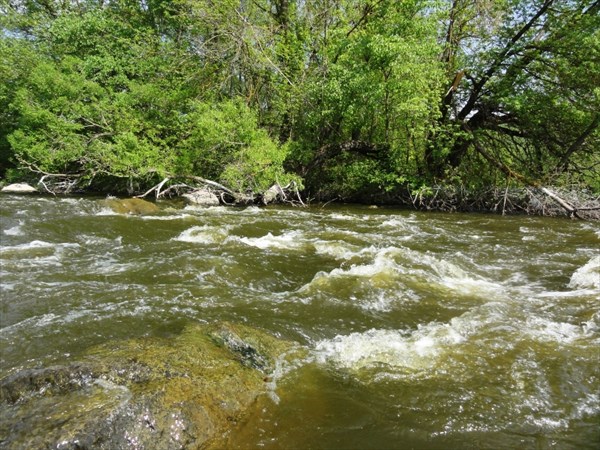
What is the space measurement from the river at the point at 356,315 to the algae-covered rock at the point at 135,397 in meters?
0.27

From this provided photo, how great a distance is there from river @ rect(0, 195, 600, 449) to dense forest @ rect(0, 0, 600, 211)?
5939mm

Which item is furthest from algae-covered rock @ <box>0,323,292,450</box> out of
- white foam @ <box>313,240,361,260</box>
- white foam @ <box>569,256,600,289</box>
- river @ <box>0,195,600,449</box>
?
white foam @ <box>569,256,600,289</box>

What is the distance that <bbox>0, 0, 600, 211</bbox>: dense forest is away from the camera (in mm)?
14906

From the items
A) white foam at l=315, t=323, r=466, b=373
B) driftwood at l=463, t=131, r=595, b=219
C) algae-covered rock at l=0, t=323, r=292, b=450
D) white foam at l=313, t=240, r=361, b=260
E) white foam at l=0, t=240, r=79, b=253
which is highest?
driftwood at l=463, t=131, r=595, b=219

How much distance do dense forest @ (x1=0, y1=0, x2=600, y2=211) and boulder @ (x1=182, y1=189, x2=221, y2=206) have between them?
69 centimetres

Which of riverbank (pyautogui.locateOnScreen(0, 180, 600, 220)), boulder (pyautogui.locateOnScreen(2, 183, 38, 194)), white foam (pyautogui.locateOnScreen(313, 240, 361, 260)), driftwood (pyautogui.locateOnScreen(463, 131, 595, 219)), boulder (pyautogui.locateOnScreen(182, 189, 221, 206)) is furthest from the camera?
boulder (pyautogui.locateOnScreen(2, 183, 38, 194))

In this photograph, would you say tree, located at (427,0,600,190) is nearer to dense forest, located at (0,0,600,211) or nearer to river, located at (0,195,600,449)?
dense forest, located at (0,0,600,211)

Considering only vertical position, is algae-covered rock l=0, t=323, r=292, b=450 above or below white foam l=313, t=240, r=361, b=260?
above

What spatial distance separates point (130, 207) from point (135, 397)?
34.5 ft

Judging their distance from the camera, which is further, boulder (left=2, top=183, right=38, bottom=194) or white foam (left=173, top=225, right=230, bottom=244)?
boulder (left=2, top=183, right=38, bottom=194)

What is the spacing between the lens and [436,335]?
179 inches

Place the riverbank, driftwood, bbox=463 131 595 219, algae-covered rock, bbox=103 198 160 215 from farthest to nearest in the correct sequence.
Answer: the riverbank, driftwood, bbox=463 131 595 219, algae-covered rock, bbox=103 198 160 215

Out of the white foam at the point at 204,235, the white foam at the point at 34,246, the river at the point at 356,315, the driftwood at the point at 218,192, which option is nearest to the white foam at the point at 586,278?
the river at the point at 356,315

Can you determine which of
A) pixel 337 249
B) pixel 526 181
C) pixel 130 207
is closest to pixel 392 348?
pixel 337 249
